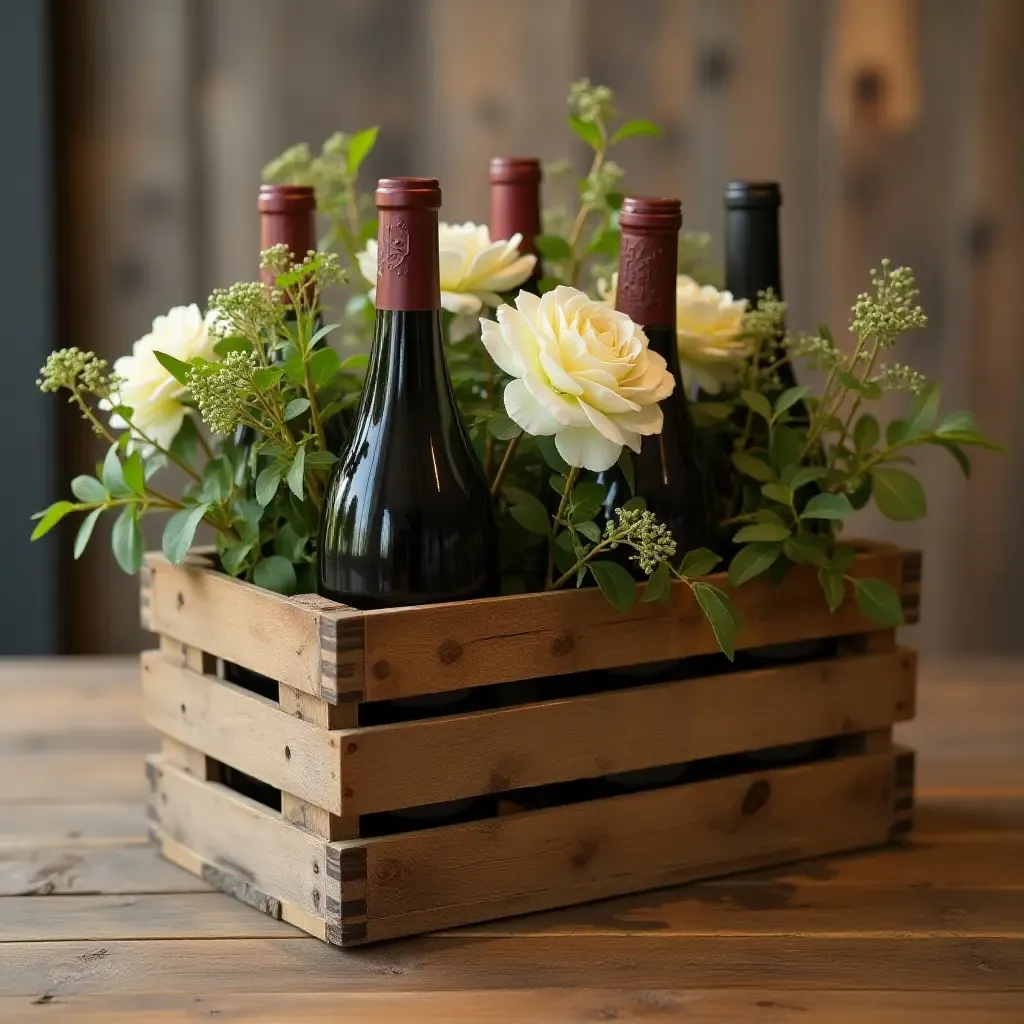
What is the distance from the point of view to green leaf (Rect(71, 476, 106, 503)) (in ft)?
3.14

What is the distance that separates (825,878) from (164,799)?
0.43m

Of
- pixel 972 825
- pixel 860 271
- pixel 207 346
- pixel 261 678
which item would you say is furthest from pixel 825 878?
pixel 860 271

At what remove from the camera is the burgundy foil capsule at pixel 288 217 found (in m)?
0.97

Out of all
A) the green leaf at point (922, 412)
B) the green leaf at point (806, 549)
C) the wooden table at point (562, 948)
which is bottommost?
the wooden table at point (562, 948)

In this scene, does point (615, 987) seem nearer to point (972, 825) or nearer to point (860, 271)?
point (972, 825)

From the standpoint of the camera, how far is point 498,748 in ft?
2.89

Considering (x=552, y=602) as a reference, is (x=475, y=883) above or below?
below

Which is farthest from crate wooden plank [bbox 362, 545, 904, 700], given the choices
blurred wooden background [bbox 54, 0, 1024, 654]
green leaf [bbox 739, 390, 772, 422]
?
blurred wooden background [bbox 54, 0, 1024, 654]

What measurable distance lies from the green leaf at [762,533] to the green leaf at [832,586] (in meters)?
0.05

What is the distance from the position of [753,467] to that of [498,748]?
255 mm

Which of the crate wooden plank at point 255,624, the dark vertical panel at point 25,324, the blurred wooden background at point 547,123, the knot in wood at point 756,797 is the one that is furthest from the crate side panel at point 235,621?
the blurred wooden background at point 547,123

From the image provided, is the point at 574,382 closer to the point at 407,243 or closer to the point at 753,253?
the point at 407,243

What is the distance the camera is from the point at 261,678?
97cm

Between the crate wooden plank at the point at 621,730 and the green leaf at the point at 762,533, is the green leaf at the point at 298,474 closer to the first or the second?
the crate wooden plank at the point at 621,730
